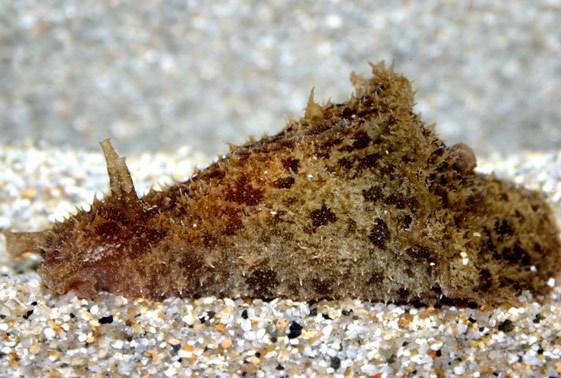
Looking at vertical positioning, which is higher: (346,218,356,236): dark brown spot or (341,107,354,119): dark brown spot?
(341,107,354,119): dark brown spot

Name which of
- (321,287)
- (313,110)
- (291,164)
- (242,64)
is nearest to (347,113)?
(313,110)

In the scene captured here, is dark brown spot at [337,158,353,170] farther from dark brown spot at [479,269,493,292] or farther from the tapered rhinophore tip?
dark brown spot at [479,269,493,292]

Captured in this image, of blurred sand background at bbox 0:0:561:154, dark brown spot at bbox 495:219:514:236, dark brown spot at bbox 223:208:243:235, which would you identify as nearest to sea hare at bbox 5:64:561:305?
dark brown spot at bbox 223:208:243:235

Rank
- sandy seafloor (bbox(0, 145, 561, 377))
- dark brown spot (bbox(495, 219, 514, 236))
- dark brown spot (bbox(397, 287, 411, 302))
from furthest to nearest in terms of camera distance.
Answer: dark brown spot (bbox(495, 219, 514, 236)), dark brown spot (bbox(397, 287, 411, 302)), sandy seafloor (bbox(0, 145, 561, 377))

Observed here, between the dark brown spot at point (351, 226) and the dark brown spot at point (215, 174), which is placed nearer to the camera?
the dark brown spot at point (351, 226)

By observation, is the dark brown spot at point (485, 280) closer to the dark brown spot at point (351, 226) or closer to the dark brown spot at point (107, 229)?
the dark brown spot at point (351, 226)

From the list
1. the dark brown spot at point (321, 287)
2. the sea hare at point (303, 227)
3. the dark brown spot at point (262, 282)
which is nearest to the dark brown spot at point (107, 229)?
the sea hare at point (303, 227)

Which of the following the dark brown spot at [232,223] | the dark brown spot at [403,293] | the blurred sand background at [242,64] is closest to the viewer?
the dark brown spot at [232,223]

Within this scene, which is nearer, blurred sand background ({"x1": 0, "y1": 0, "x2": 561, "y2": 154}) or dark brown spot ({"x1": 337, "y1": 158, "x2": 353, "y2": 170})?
dark brown spot ({"x1": 337, "y1": 158, "x2": 353, "y2": 170})
